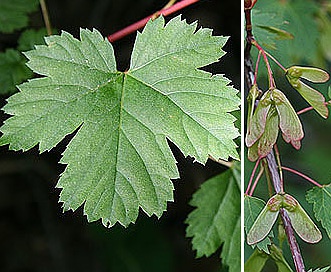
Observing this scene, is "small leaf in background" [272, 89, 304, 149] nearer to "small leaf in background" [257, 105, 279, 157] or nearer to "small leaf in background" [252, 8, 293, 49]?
"small leaf in background" [257, 105, 279, 157]

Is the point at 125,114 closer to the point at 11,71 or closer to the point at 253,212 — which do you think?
the point at 253,212

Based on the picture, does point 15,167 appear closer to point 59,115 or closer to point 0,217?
point 0,217

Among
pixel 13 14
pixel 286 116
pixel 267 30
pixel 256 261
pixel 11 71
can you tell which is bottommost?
pixel 256 261

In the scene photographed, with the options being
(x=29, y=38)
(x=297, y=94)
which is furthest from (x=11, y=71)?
(x=297, y=94)

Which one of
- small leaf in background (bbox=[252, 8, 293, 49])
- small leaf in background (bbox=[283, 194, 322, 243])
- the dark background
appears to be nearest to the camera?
small leaf in background (bbox=[283, 194, 322, 243])

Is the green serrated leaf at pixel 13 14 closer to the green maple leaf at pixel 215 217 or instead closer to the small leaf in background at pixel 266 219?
the green maple leaf at pixel 215 217

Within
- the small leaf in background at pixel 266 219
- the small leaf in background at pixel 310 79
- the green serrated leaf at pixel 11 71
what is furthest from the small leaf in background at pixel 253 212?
the green serrated leaf at pixel 11 71

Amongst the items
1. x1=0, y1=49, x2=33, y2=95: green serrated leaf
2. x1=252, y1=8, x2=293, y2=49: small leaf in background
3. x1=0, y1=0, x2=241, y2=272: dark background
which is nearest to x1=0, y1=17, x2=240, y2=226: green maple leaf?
x1=252, y1=8, x2=293, y2=49: small leaf in background
